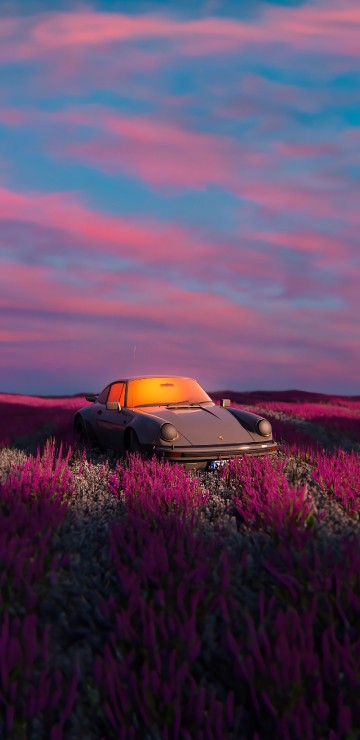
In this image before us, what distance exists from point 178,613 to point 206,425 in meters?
4.61

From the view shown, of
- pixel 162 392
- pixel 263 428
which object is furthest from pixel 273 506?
pixel 162 392

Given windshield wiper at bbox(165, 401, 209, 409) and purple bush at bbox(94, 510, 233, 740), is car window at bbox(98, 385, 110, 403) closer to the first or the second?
windshield wiper at bbox(165, 401, 209, 409)

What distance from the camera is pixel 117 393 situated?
33.1ft

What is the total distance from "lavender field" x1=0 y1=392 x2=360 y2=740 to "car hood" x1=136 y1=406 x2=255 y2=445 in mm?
1495

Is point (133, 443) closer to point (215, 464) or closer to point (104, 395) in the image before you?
point (215, 464)

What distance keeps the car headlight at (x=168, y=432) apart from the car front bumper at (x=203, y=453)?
13cm

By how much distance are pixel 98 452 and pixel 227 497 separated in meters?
5.05

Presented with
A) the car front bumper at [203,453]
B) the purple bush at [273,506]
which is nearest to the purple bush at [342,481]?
the purple bush at [273,506]

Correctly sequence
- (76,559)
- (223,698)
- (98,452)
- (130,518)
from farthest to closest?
(98,452), (130,518), (76,559), (223,698)

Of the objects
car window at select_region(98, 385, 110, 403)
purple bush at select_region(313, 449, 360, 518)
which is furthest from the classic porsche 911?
purple bush at select_region(313, 449, 360, 518)

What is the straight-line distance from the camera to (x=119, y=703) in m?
2.95

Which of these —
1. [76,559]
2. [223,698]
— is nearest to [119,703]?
[223,698]

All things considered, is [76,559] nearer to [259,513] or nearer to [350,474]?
[259,513]

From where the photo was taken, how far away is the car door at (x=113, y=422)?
9141mm
